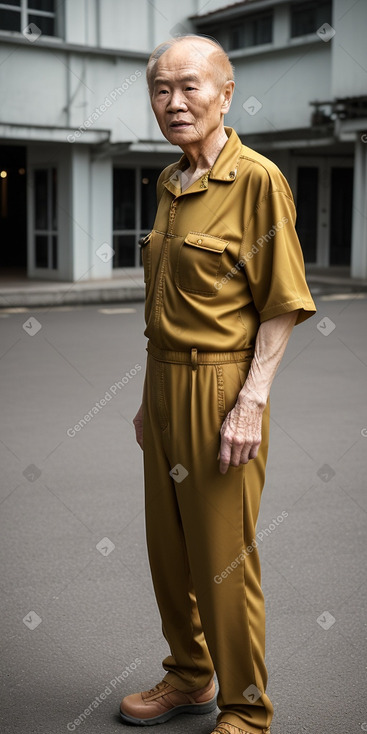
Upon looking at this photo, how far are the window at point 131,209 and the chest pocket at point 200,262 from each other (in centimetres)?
1996

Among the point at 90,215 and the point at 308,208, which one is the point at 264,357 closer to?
the point at 90,215

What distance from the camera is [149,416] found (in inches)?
111

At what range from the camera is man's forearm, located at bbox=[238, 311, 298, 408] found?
2574mm

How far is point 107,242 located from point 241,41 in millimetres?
6697

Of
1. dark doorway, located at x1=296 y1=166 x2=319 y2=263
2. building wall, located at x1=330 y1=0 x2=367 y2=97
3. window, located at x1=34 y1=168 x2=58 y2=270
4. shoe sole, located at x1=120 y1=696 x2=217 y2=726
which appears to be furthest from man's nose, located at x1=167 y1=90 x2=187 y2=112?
dark doorway, located at x1=296 y1=166 x2=319 y2=263

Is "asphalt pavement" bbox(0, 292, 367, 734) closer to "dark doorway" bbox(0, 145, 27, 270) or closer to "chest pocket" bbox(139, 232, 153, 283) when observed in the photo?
"chest pocket" bbox(139, 232, 153, 283)

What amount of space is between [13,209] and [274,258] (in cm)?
2906

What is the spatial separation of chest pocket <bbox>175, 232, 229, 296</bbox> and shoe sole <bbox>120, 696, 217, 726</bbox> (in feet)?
4.75

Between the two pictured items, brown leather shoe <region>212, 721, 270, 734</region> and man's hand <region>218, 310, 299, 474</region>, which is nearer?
man's hand <region>218, 310, 299, 474</region>

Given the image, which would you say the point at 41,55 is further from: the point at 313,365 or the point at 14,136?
the point at 313,365

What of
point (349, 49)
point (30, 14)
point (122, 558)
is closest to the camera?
point (122, 558)

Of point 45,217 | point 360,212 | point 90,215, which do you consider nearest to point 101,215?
point 90,215

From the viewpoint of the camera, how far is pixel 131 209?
2283 centimetres

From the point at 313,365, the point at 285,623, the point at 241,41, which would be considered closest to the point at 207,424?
the point at 285,623
